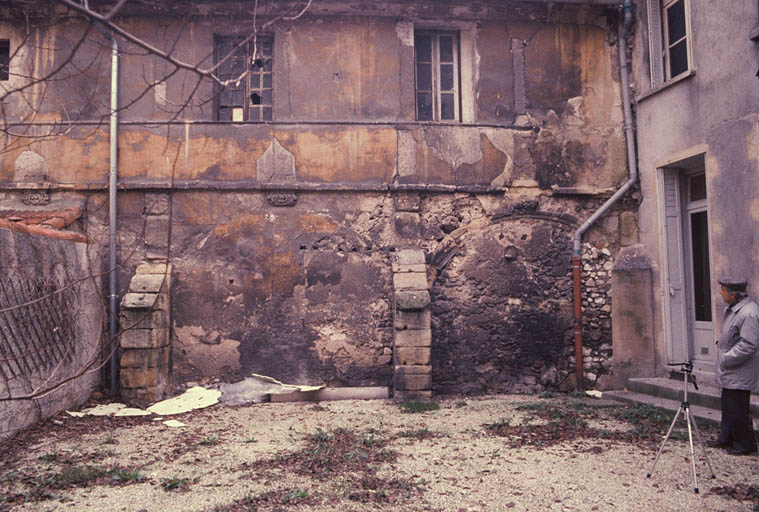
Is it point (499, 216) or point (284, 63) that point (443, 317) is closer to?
point (499, 216)

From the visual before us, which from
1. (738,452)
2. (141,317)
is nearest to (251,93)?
(141,317)

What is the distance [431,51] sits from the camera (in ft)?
30.0

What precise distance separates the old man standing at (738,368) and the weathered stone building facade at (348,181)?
3291 mm

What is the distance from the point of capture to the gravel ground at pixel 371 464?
167 inches

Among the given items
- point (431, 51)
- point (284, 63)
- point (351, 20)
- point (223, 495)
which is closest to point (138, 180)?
point (284, 63)

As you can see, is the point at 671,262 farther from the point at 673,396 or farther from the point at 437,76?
the point at 437,76

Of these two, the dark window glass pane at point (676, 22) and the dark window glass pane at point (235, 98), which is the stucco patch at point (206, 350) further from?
the dark window glass pane at point (676, 22)

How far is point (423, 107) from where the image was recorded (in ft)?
29.7

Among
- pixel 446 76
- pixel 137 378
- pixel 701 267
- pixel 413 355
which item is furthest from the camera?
pixel 446 76

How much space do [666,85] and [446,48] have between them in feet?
11.3

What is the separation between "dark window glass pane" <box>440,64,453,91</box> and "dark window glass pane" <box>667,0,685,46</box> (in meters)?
3.34

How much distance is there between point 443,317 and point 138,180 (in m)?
5.19

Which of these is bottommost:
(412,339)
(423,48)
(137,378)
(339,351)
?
(137,378)

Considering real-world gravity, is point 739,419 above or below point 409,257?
below
